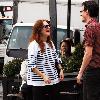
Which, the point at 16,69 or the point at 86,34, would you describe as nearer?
the point at 86,34

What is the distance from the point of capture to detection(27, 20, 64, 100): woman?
24.4 feet

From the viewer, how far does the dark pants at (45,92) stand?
744cm

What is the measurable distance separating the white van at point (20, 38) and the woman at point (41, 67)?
796cm

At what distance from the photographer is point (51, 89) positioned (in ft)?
24.6

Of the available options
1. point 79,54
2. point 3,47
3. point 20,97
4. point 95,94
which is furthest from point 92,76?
point 3,47

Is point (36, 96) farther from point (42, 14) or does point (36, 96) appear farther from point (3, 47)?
point (3, 47)

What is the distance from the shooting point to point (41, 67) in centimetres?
746

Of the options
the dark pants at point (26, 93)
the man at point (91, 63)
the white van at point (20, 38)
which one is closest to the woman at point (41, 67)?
the man at point (91, 63)

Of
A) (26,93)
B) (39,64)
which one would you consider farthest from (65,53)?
(39,64)

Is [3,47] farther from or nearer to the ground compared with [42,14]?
nearer to the ground

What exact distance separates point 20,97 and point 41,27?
7.11ft

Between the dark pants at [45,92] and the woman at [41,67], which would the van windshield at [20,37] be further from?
the dark pants at [45,92]

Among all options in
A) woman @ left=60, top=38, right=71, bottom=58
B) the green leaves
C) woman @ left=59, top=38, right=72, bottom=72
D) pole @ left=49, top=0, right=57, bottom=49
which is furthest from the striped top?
pole @ left=49, top=0, right=57, bottom=49

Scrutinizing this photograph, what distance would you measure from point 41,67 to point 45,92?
341 mm
